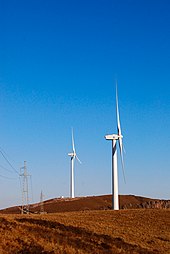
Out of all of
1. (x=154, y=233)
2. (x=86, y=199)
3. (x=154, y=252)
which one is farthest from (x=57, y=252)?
(x=86, y=199)

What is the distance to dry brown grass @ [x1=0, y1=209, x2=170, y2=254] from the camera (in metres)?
27.4

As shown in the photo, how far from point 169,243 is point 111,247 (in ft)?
22.8

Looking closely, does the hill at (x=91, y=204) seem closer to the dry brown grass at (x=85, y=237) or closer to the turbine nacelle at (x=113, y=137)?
the turbine nacelle at (x=113, y=137)

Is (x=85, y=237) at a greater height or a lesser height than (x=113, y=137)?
lesser

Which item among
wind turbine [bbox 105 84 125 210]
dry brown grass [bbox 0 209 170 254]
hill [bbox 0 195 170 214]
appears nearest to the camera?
dry brown grass [bbox 0 209 170 254]

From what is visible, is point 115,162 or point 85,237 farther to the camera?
point 115,162

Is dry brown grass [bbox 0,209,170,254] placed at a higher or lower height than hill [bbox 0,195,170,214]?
higher

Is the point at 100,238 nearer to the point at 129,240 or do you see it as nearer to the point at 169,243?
the point at 129,240

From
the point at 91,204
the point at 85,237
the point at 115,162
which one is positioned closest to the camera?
the point at 85,237

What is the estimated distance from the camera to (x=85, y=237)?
32.8m

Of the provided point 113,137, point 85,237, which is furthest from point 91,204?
point 85,237

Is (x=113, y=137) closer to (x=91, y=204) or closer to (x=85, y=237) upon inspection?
(x=91, y=204)

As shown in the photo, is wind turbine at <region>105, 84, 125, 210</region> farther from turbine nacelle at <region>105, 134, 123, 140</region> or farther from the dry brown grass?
the dry brown grass

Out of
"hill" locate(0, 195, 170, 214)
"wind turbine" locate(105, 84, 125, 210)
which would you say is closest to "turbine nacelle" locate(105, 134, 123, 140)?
"wind turbine" locate(105, 84, 125, 210)
